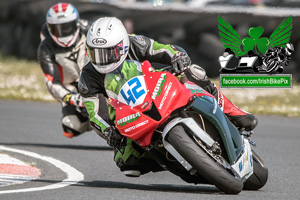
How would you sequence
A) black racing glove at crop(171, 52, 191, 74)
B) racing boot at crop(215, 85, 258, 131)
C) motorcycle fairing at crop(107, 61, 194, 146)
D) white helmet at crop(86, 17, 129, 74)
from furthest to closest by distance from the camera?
racing boot at crop(215, 85, 258, 131)
white helmet at crop(86, 17, 129, 74)
black racing glove at crop(171, 52, 191, 74)
motorcycle fairing at crop(107, 61, 194, 146)

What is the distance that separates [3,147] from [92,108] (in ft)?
9.98

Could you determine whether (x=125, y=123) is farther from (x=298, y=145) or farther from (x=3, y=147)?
(x=298, y=145)

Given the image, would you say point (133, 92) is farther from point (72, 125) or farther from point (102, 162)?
point (72, 125)

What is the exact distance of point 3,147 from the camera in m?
9.27

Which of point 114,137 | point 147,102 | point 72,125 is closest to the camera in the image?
point 147,102

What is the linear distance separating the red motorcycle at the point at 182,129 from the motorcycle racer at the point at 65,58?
3.98m

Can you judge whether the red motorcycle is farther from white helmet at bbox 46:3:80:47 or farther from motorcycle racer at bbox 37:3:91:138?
white helmet at bbox 46:3:80:47

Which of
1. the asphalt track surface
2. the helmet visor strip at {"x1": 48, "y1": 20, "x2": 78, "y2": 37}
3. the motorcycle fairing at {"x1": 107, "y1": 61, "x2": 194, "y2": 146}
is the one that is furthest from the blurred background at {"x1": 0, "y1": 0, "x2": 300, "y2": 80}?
the motorcycle fairing at {"x1": 107, "y1": 61, "x2": 194, "y2": 146}

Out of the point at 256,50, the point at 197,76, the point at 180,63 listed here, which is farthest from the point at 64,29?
the point at 256,50

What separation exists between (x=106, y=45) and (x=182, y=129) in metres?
1.19

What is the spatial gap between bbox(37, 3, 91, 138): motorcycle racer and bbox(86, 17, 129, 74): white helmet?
11.4ft

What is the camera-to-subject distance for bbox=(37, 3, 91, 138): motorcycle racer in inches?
394

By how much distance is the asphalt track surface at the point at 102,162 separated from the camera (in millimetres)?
6027

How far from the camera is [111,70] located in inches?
251
